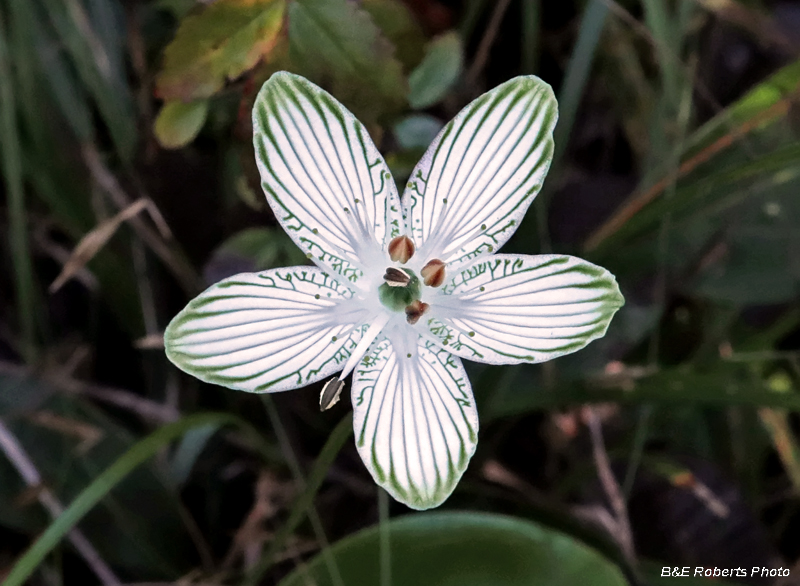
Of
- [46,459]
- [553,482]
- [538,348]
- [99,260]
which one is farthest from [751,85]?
[46,459]

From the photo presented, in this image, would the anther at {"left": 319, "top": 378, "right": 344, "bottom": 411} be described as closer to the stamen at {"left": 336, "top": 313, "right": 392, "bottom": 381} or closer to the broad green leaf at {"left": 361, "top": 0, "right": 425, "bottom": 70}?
the stamen at {"left": 336, "top": 313, "right": 392, "bottom": 381}

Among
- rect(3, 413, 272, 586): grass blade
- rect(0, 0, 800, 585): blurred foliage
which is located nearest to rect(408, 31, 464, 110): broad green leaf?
rect(0, 0, 800, 585): blurred foliage

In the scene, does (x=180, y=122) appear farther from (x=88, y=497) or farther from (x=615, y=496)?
(x=615, y=496)

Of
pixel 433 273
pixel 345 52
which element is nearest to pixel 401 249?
pixel 433 273

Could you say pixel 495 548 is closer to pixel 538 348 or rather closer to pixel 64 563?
pixel 538 348

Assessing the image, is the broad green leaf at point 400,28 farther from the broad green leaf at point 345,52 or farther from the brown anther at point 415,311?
the brown anther at point 415,311
